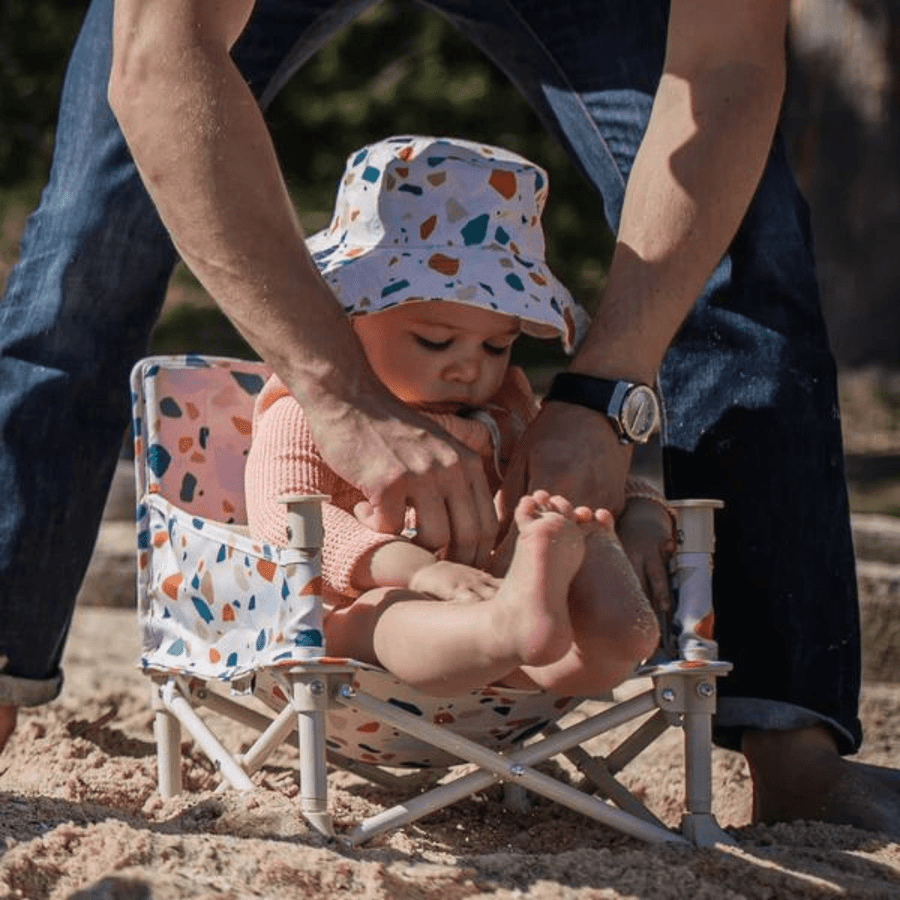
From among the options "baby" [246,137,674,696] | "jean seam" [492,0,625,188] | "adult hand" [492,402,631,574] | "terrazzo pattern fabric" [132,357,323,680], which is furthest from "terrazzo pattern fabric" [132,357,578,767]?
"jean seam" [492,0,625,188]

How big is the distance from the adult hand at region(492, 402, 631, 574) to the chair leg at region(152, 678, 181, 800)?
2.12 ft

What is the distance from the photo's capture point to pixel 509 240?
10.2 ft

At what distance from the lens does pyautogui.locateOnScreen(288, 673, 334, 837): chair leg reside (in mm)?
2654

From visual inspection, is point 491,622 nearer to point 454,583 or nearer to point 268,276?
point 454,583

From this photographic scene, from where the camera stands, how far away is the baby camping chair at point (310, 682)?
2.67 metres

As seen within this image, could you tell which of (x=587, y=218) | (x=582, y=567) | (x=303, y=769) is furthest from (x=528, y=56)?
(x=587, y=218)

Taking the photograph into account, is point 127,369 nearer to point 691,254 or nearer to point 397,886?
point 691,254

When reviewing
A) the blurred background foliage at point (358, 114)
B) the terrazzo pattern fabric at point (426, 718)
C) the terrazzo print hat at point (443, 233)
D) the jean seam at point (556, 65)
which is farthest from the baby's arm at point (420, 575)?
the blurred background foliage at point (358, 114)

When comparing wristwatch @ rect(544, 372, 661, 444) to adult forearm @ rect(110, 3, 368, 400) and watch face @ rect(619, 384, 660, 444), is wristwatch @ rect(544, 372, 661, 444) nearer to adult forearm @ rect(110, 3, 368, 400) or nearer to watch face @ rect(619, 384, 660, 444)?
watch face @ rect(619, 384, 660, 444)

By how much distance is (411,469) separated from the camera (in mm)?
2740

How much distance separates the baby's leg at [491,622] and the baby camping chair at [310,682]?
0.06 metres

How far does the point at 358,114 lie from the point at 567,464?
7444 mm

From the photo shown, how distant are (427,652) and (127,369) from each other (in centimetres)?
101

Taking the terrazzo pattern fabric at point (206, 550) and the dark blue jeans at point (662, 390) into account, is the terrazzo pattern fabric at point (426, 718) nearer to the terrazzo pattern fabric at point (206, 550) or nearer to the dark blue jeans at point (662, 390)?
the terrazzo pattern fabric at point (206, 550)
